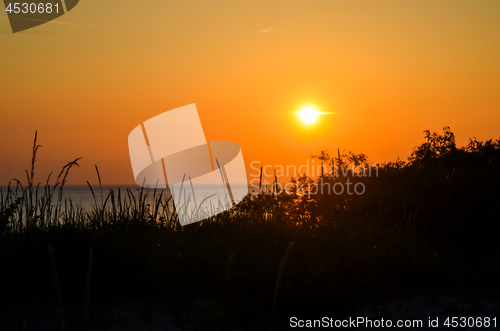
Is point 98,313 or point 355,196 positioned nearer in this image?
point 98,313

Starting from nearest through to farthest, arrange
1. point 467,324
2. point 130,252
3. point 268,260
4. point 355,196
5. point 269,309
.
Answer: point 467,324
point 269,309
point 268,260
point 130,252
point 355,196

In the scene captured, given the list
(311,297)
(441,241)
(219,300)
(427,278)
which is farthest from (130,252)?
(441,241)

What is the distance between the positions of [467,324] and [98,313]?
3107 mm

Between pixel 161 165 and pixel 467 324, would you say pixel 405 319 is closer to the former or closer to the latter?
pixel 467 324

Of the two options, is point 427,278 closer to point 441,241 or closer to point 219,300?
point 219,300

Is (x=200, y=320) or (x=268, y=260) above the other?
(x=268, y=260)

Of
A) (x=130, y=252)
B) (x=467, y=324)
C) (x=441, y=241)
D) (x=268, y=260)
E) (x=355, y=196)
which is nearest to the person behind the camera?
(x=467, y=324)

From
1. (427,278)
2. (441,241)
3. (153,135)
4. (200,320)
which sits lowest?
(200,320)

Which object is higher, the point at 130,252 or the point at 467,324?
the point at 130,252

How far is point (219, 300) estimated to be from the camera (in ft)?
11.2

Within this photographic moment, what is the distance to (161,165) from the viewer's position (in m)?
6.85

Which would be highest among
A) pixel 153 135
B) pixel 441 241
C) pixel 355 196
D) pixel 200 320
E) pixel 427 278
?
pixel 153 135

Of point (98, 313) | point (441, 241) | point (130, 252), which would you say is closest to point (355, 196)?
point (441, 241)

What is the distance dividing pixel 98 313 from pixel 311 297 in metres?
1.89
